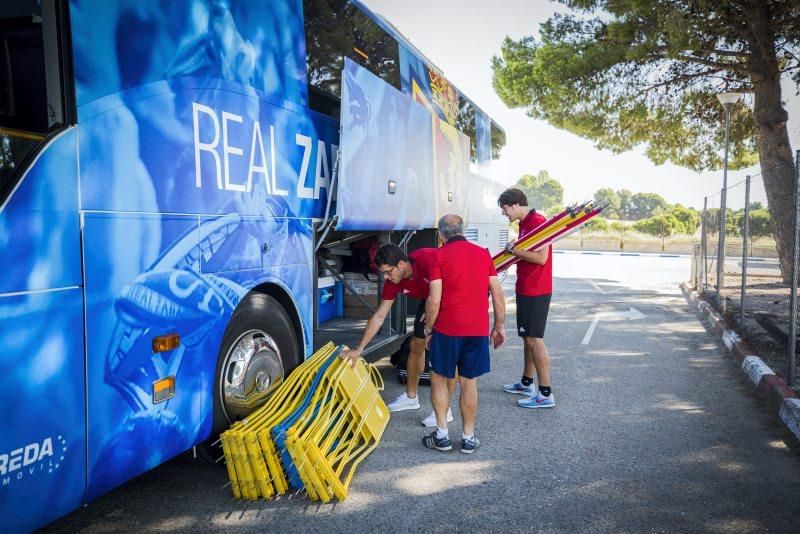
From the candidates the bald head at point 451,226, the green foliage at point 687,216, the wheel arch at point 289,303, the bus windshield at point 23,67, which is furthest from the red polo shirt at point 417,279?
the green foliage at point 687,216

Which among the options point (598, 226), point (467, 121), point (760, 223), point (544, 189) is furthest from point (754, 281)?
point (544, 189)

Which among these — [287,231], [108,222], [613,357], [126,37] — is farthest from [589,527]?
[613,357]

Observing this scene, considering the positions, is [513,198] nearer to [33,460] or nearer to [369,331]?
[369,331]

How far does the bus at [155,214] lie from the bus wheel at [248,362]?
0.05ft

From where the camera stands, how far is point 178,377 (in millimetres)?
3115

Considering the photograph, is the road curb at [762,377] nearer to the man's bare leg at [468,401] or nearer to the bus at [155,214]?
the man's bare leg at [468,401]

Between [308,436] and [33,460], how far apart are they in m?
1.53

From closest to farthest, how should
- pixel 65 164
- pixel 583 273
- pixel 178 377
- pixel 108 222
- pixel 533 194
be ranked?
pixel 65 164 < pixel 108 222 < pixel 178 377 < pixel 583 273 < pixel 533 194

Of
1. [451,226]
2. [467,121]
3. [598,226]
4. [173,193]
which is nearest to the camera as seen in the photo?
[173,193]

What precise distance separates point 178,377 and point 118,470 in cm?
52

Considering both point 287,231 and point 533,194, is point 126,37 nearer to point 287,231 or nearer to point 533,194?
point 287,231

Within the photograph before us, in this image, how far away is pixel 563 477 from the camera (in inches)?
155

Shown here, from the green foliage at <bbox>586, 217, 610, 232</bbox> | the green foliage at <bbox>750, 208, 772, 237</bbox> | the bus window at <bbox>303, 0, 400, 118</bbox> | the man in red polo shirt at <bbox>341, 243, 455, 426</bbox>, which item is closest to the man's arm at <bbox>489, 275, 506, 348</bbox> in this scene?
the man in red polo shirt at <bbox>341, 243, 455, 426</bbox>

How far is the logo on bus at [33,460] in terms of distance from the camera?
2246 mm
